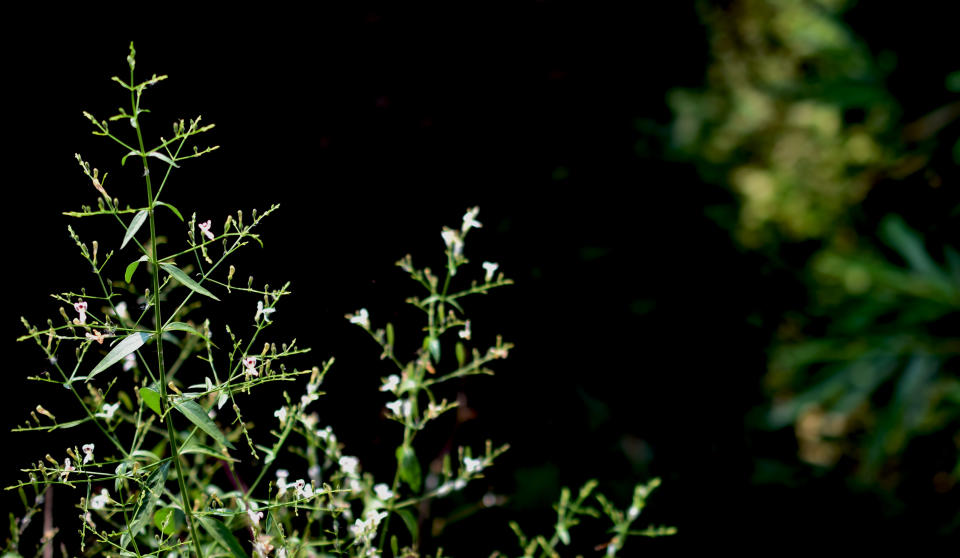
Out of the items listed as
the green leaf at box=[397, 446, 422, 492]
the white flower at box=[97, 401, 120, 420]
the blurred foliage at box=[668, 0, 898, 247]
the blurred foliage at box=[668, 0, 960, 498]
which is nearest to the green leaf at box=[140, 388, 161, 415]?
the white flower at box=[97, 401, 120, 420]

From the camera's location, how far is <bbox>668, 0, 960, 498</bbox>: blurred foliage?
1.93m

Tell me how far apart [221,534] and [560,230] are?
0.93 metres

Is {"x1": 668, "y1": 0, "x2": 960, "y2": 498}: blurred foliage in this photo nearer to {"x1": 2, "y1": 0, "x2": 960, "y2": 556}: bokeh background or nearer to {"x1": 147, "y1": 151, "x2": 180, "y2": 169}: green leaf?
{"x1": 2, "y1": 0, "x2": 960, "y2": 556}: bokeh background

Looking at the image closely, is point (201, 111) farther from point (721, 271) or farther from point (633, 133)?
point (721, 271)

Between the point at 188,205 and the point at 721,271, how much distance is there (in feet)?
3.24

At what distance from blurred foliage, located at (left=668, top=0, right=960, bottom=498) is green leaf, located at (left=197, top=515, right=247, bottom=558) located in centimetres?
117

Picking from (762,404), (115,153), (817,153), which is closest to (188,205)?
(115,153)

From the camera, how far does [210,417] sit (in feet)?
1.61

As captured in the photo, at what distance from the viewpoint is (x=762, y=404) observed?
5.08 feet

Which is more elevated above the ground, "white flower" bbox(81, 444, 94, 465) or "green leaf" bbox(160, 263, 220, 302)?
"green leaf" bbox(160, 263, 220, 302)

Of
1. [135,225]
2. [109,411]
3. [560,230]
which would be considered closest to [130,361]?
[109,411]

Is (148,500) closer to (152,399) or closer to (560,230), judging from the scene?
(152,399)

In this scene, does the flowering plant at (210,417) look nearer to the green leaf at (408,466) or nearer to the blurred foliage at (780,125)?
the green leaf at (408,466)

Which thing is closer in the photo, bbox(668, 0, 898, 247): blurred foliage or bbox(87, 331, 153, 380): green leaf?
bbox(87, 331, 153, 380): green leaf
